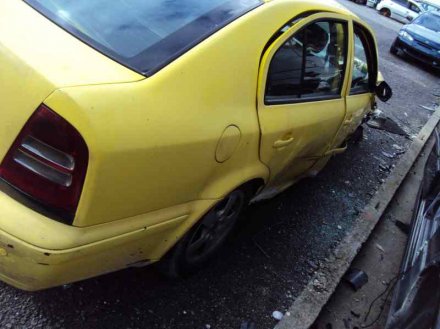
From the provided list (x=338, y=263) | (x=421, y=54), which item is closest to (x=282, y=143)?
(x=338, y=263)

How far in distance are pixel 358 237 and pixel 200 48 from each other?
2.43 metres

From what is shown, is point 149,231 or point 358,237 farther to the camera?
point 358,237

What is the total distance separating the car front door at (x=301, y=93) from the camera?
2604 mm

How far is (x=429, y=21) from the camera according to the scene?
46.0 ft

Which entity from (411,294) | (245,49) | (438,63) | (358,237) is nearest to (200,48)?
(245,49)

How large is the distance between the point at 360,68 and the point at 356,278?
168 cm

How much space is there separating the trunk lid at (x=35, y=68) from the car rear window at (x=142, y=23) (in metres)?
0.09

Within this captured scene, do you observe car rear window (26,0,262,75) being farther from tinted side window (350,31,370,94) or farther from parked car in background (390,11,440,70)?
parked car in background (390,11,440,70)

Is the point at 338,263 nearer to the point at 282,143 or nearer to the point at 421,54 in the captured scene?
the point at 282,143

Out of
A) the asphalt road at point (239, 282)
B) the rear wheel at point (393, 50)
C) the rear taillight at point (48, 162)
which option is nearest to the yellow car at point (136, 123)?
the rear taillight at point (48, 162)

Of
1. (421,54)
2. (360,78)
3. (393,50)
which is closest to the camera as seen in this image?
(360,78)

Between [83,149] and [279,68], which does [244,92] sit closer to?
[279,68]

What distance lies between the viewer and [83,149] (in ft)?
5.90

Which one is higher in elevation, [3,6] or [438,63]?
[3,6]
